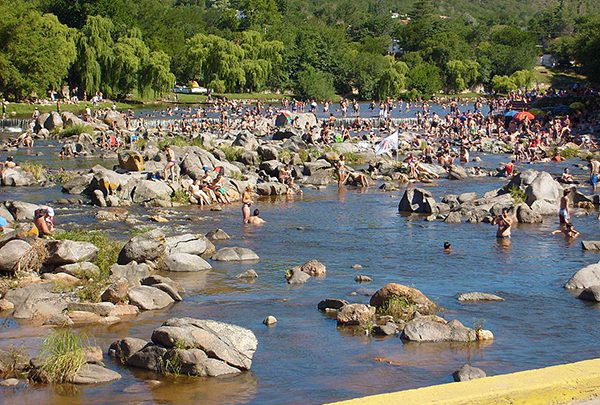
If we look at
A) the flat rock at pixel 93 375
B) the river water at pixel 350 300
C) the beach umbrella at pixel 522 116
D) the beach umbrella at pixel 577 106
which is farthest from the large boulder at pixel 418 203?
the beach umbrella at pixel 577 106

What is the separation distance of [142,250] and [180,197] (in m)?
13.2

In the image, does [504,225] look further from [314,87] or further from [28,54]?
[314,87]

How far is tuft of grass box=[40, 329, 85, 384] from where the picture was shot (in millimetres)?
14672

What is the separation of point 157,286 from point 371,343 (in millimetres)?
5684

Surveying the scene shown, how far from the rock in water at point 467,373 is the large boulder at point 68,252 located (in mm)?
10985

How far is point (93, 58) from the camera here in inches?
3452

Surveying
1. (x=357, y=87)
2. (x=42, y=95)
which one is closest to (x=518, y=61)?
(x=357, y=87)

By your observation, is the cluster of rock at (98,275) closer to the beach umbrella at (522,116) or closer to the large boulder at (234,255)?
the large boulder at (234,255)

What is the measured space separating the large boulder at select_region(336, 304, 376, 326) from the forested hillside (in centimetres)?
6397

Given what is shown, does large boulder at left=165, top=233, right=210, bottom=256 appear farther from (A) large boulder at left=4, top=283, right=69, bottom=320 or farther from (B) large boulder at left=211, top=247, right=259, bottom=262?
(A) large boulder at left=4, top=283, right=69, bottom=320

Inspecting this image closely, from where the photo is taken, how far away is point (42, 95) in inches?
3238

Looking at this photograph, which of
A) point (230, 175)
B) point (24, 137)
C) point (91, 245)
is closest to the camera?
point (91, 245)

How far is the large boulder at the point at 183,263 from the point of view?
23.7m

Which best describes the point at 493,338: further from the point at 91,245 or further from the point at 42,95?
the point at 42,95
